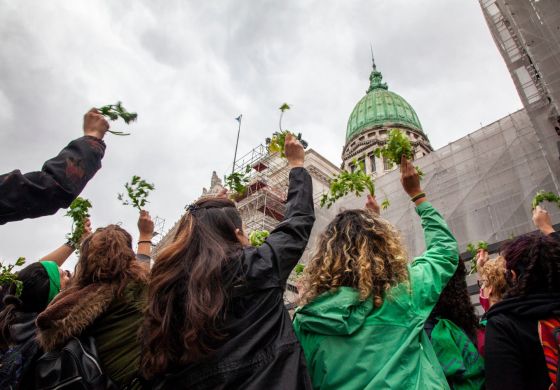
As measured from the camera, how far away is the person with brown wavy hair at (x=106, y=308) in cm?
245

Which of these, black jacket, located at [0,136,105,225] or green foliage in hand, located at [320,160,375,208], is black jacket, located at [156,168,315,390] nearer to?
black jacket, located at [0,136,105,225]

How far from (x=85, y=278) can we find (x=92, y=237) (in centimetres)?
31

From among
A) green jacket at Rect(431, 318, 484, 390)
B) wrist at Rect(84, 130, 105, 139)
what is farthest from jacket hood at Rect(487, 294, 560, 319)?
wrist at Rect(84, 130, 105, 139)

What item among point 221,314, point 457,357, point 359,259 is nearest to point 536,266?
point 457,357

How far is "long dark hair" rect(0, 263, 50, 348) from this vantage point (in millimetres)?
3250

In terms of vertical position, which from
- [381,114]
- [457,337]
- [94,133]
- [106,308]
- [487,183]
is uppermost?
[381,114]

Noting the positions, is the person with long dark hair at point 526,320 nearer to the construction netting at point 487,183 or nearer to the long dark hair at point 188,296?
the long dark hair at point 188,296

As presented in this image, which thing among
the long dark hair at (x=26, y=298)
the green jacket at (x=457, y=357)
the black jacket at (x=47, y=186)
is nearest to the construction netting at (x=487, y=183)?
the green jacket at (x=457, y=357)

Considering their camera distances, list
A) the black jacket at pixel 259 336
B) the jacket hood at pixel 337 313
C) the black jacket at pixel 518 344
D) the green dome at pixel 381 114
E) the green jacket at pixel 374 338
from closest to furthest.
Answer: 1. the black jacket at pixel 259 336
2. the green jacket at pixel 374 338
3. the jacket hood at pixel 337 313
4. the black jacket at pixel 518 344
5. the green dome at pixel 381 114

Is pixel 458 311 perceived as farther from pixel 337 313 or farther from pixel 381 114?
pixel 381 114

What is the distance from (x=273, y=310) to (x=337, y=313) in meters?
0.37

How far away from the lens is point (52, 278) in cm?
339

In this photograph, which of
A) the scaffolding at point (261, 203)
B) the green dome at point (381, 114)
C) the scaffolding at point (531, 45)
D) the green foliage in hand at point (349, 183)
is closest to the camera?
the green foliage in hand at point (349, 183)

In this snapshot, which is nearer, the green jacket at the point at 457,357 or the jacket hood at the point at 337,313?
the jacket hood at the point at 337,313
